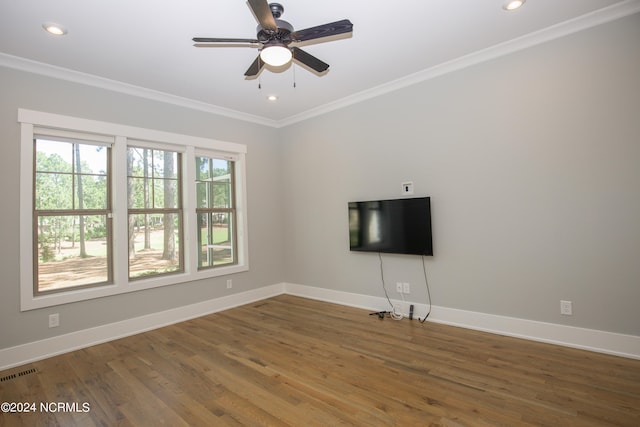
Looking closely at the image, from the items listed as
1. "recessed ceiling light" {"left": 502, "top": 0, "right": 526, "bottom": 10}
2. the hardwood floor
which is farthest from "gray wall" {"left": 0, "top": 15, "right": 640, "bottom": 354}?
"recessed ceiling light" {"left": 502, "top": 0, "right": 526, "bottom": 10}

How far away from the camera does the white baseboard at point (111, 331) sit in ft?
9.73

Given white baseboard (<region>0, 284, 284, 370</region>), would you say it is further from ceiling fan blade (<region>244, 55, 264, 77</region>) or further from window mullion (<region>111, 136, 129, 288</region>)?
ceiling fan blade (<region>244, 55, 264, 77</region>)

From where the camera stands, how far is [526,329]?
310cm

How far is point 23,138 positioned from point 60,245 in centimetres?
113

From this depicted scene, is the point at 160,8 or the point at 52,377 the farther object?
the point at 52,377

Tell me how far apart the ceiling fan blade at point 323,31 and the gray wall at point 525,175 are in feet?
6.58

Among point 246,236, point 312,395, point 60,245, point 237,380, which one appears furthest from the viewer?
point 246,236

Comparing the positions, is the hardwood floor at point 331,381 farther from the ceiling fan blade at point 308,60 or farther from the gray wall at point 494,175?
the ceiling fan blade at point 308,60

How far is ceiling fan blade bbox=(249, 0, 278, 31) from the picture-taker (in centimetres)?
179

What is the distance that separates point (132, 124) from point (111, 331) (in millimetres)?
2415

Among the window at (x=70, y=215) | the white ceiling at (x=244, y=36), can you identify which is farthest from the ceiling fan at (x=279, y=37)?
the window at (x=70, y=215)

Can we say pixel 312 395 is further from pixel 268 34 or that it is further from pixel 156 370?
pixel 268 34

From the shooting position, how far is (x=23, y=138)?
3.07 meters

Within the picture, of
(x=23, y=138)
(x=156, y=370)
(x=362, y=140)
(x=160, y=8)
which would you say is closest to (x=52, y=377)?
(x=156, y=370)
